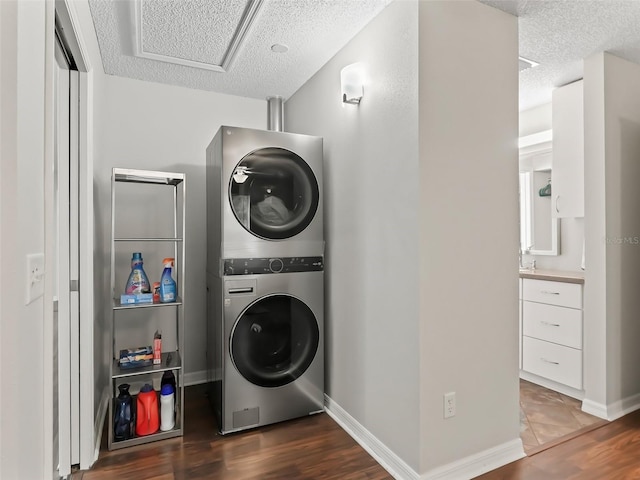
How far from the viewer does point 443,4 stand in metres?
1.84

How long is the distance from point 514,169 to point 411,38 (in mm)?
874

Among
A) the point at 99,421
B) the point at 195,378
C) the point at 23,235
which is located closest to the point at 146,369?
the point at 99,421

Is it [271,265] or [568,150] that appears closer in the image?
[271,265]

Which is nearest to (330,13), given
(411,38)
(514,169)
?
(411,38)

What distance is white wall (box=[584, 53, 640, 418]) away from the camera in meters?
2.55

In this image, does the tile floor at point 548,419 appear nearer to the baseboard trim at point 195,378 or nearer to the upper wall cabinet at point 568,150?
the upper wall cabinet at point 568,150

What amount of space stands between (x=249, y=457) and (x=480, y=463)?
1184 mm

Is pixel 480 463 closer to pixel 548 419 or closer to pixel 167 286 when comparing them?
pixel 548 419

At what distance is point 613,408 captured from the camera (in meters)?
2.54

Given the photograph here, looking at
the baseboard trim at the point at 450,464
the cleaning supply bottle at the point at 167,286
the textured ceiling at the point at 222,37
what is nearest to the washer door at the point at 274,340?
the cleaning supply bottle at the point at 167,286

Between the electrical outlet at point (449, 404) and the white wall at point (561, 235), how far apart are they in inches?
87.0

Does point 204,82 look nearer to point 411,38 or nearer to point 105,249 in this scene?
point 105,249

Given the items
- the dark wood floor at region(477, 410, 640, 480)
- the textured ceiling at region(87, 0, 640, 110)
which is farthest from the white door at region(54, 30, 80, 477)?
the dark wood floor at region(477, 410, 640, 480)

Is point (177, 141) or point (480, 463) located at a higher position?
point (177, 141)
